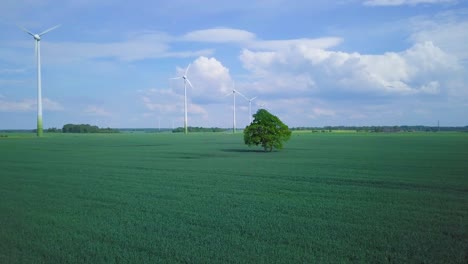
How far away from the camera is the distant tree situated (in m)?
59.0

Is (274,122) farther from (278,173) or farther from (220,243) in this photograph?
(220,243)

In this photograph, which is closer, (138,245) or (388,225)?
(138,245)

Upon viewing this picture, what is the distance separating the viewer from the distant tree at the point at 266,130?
59000mm

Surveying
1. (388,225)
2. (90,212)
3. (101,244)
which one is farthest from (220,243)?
(90,212)

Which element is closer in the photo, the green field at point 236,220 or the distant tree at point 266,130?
the green field at point 236,220

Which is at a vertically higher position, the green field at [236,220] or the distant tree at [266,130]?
the distant tree at [266,130]

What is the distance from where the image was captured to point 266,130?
59.0m

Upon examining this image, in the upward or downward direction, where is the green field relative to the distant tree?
downward

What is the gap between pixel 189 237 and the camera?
1340 centimetres

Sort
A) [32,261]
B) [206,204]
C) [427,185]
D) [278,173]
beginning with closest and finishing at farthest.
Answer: [32,261] < [206,204] < [427,185] < [278,173]

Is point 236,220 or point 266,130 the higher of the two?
point 266,130

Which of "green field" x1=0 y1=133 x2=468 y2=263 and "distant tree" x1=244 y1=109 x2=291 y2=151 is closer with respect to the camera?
"green field" x1=0 y1=133 x2=468 y2=263

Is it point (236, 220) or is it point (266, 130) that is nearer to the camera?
point (236, 220)

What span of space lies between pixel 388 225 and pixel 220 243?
6.03m
